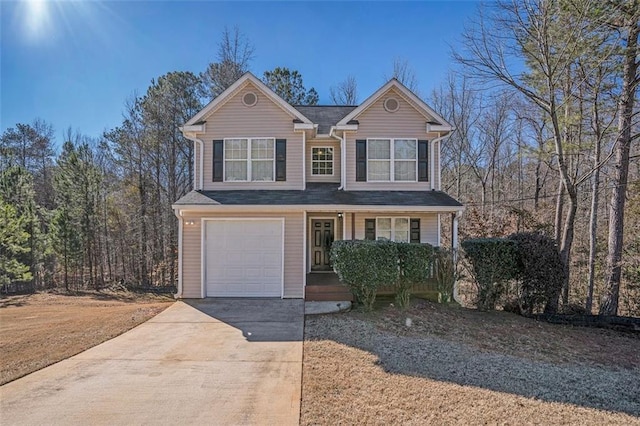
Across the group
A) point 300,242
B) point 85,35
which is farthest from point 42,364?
point 85,35

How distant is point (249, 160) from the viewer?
38.5 feet

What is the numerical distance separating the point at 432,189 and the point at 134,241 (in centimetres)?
1760

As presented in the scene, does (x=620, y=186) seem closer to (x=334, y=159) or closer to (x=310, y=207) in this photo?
(x=334, y=159)

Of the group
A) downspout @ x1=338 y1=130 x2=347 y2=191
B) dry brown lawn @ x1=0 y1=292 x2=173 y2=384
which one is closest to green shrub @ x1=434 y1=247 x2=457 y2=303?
downspout @ x1=338 y1=130 x2=347 y2=191

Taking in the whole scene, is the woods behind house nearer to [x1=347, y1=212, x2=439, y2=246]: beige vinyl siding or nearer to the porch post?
[x1=347, y1=212, x2=439, y2=246]: beige vinyl siding

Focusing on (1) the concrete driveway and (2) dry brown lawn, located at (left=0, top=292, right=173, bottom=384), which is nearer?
(1) the concrete driveway

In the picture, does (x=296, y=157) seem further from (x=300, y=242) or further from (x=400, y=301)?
(x=400, y=301)

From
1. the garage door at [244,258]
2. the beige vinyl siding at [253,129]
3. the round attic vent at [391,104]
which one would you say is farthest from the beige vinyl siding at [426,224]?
the round attic vent at [391,104]

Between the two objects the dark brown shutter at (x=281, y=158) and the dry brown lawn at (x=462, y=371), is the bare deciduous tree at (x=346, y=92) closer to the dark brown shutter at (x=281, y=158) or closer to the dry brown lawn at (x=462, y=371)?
the dark brown shutter at (x=281, y=158)

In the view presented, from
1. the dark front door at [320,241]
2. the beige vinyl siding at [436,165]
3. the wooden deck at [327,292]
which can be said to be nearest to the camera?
the wooden deck at [327,292]

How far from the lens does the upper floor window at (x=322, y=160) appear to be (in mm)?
13094

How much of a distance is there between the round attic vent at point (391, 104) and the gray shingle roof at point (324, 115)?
220 cm

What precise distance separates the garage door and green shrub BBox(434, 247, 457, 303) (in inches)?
189

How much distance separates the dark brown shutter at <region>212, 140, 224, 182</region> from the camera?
1173cm
